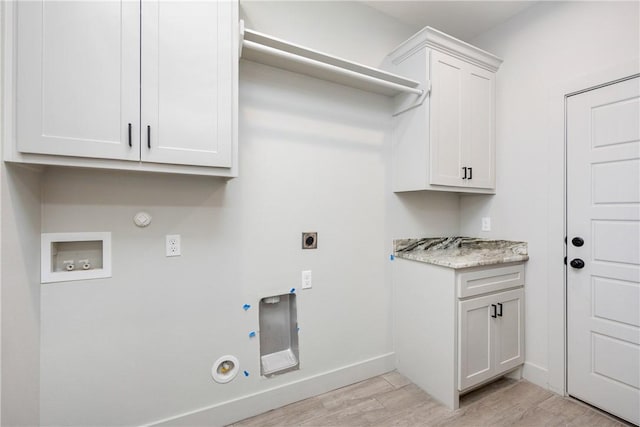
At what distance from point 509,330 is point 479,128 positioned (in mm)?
1578

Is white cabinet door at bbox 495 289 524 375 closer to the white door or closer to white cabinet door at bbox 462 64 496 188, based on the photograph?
the white door

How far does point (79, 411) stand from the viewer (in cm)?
143

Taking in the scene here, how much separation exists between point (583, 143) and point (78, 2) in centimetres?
291

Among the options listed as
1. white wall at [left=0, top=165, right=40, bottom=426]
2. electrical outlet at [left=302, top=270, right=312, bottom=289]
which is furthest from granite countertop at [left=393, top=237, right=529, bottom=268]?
white wall at [left=0, top=165, right=40, bottom=426]

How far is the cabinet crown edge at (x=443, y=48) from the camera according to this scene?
197cm

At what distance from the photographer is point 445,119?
2078 mm

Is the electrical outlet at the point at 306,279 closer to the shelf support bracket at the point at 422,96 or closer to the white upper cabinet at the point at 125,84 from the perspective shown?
the white upper cabinet at the point at 125,84

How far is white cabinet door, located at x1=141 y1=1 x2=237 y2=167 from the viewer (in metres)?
1.28

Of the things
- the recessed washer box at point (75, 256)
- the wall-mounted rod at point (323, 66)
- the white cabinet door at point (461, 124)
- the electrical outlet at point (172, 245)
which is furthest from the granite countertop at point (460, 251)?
the recessed washer box at point (75, 256)

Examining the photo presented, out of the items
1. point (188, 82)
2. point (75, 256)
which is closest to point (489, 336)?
point (188, 82)

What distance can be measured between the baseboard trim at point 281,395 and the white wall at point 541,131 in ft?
3.89

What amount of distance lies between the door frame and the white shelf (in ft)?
3.31

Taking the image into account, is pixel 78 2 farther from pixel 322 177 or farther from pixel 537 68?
pixel 537 68

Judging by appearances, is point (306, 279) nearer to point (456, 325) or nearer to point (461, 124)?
point (456, 325)
